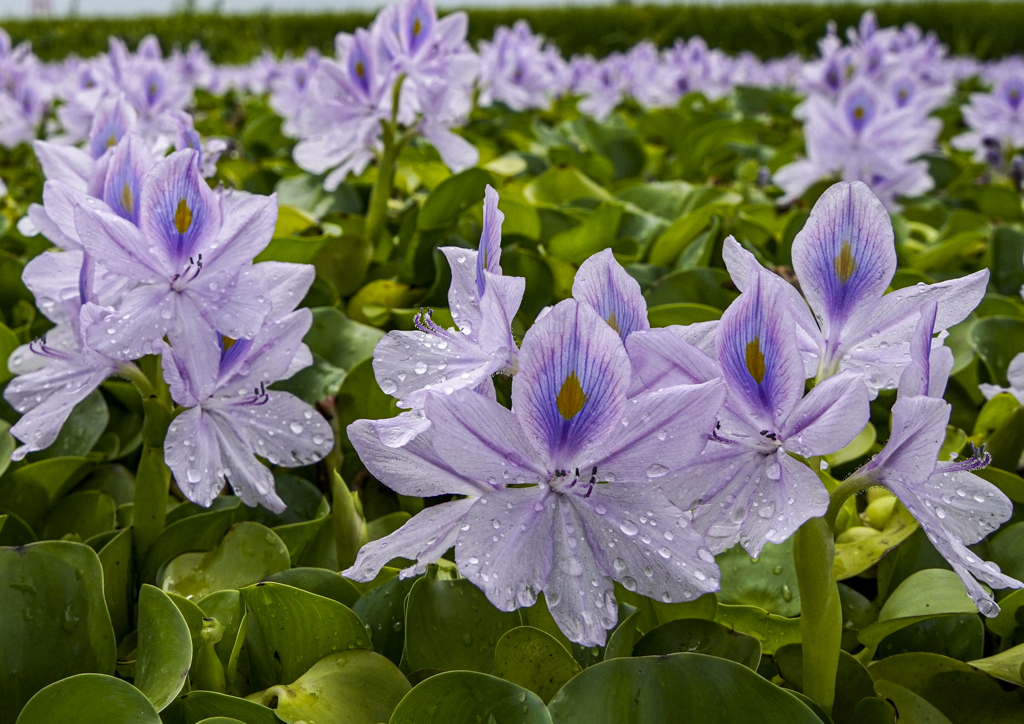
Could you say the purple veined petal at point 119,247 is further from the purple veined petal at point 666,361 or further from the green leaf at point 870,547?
the green leaf at point 870,547

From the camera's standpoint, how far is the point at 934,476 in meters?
0.89

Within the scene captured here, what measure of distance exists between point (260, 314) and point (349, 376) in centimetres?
41

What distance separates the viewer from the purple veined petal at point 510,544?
83cm

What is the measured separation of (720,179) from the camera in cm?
356

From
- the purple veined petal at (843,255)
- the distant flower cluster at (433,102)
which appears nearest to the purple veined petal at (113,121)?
the distant flower cluster at (433,102)

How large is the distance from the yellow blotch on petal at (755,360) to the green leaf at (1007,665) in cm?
55

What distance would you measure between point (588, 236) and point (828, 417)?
1479mm

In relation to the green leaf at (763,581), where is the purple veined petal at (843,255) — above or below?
above

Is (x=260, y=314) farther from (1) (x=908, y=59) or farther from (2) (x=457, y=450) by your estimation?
(1) (x=908, y=59)

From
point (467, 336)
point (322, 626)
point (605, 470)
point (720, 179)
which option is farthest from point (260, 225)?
point (720, 179)

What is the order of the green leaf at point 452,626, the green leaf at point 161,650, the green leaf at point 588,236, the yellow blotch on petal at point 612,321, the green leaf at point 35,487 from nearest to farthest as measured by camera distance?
the yellow blotch on petal at point 612,321, the green leaf at point 161,650, the green leaf at point 452,626, the green leaf at point 35,487, the green leaf at point 588,236

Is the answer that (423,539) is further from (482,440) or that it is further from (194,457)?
(194,457)

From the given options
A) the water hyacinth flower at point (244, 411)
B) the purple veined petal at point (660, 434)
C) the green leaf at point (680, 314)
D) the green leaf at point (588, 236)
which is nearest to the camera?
the purple veined petal at point (660, 434)

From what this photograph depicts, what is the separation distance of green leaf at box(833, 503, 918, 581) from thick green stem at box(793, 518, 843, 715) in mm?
291
